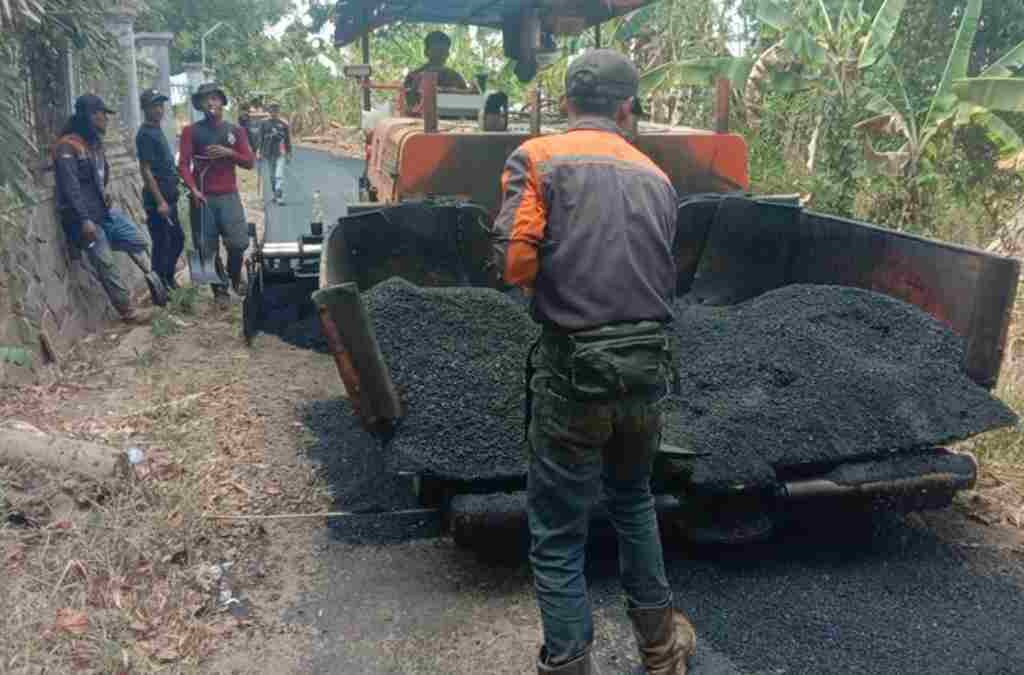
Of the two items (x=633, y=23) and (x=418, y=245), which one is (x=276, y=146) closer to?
(x=633, y=23)

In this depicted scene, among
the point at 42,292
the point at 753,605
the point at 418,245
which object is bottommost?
the point at 753,605

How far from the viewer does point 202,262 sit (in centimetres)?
766

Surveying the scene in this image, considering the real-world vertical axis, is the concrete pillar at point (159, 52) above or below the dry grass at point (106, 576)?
above

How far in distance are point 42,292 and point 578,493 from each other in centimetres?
465

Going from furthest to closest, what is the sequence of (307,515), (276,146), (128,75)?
(276,146) < (128,75) < (307,515)

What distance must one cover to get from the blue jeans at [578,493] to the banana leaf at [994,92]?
19.7 feet

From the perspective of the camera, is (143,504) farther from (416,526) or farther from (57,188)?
(57,188)

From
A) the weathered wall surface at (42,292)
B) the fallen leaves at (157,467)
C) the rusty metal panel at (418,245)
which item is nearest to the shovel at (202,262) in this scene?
the weathered wall surface at (42,292)

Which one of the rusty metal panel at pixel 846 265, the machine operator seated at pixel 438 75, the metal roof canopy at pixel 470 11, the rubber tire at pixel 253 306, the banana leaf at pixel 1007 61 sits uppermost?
the metal roof canopy at pixel 470 11

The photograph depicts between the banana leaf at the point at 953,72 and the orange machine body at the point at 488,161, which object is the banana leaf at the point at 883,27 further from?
the orange machine body at the point at 488,161

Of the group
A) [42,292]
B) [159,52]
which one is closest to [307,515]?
[42,292]

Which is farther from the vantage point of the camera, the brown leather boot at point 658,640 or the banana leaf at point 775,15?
the banana leaf at point 775,15

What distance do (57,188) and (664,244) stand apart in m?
5.06

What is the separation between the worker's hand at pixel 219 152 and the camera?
7395mm
